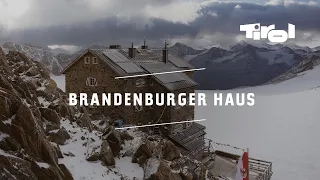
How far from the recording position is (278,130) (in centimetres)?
5297

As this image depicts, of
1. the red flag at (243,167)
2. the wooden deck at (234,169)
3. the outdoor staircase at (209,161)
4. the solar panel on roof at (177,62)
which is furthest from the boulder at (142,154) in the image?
the solar panel on roof at (177,62)

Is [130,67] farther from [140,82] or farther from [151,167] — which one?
[151,167]

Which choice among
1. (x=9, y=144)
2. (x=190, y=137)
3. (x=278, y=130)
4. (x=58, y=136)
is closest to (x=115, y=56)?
(x=190, y=137)

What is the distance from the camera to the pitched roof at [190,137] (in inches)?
1241

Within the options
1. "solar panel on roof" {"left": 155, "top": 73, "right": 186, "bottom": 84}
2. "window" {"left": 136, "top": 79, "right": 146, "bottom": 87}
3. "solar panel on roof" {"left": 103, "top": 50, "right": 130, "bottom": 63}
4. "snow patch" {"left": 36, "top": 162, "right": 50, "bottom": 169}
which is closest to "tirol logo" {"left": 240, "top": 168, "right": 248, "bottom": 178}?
"solar panel on roof" {"left": 155, "top": 73, "right": 186, "bottom": 84}

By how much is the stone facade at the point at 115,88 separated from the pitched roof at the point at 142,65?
50cm

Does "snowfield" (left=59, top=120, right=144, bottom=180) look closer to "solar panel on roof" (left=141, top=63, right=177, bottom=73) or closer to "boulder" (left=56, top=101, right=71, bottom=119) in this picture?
"boulder" (left=56, top=101, right=71, bottom=119)

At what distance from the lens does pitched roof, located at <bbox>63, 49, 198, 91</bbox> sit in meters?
30.6

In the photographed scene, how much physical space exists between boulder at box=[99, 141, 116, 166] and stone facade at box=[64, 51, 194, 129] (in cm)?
960

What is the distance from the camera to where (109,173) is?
19.0m

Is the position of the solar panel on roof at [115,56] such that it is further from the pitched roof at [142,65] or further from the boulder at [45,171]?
the boulder at [45,171]

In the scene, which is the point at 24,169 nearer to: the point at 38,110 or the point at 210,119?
the point at 38,110

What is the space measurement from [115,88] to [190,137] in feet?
29.3

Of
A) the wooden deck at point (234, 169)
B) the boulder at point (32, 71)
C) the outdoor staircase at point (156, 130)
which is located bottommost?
the wooden deck at point (234, 169)
